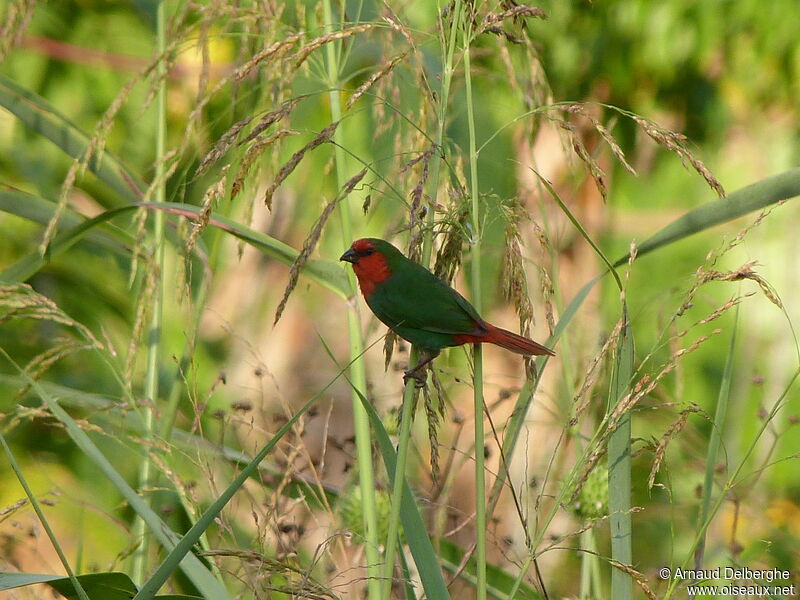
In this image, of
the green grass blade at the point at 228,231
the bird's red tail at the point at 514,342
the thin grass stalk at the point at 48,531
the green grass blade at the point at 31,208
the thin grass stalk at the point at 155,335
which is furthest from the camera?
the thin grass stalk at the point at 155,335

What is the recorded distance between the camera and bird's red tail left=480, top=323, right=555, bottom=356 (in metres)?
1.58

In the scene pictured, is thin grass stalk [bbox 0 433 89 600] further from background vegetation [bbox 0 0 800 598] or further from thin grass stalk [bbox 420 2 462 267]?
thin grass stalk [bbox 420 2 462 267]

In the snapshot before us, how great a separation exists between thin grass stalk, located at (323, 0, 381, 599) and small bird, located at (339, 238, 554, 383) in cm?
7

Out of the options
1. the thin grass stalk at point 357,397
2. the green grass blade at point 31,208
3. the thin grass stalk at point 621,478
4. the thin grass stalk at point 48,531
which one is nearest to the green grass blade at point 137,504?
the thin grass stalk at point 48,531

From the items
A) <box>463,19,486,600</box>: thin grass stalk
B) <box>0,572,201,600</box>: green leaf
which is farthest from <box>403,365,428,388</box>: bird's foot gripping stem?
<box>0,572,201,600</box>: green leaf

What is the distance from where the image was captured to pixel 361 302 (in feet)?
12.0

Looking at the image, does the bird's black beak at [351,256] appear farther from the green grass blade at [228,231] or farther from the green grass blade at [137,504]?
the green grass blade at [137,504]

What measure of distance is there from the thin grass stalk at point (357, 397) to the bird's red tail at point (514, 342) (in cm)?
25

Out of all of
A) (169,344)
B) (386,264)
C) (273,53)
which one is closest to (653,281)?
(169,344)

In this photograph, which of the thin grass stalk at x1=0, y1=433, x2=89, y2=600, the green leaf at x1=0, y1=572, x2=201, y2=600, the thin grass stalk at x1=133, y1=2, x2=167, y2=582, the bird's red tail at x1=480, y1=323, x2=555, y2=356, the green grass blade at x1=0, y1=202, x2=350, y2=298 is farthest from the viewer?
the thin grass stalk at x1=133, y1=2, x2=167, y2=582

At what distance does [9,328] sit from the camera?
11.5ft

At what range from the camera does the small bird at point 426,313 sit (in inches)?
63.9

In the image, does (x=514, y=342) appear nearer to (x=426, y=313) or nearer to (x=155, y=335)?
(x=426, y=313)

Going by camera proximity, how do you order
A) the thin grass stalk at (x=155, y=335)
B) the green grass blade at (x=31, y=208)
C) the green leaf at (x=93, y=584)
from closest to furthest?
the green leaf at (x=93, y=584)
the green grass blade at (x=31, y=208)
the thin grass stalk at (x=155, y=335)
